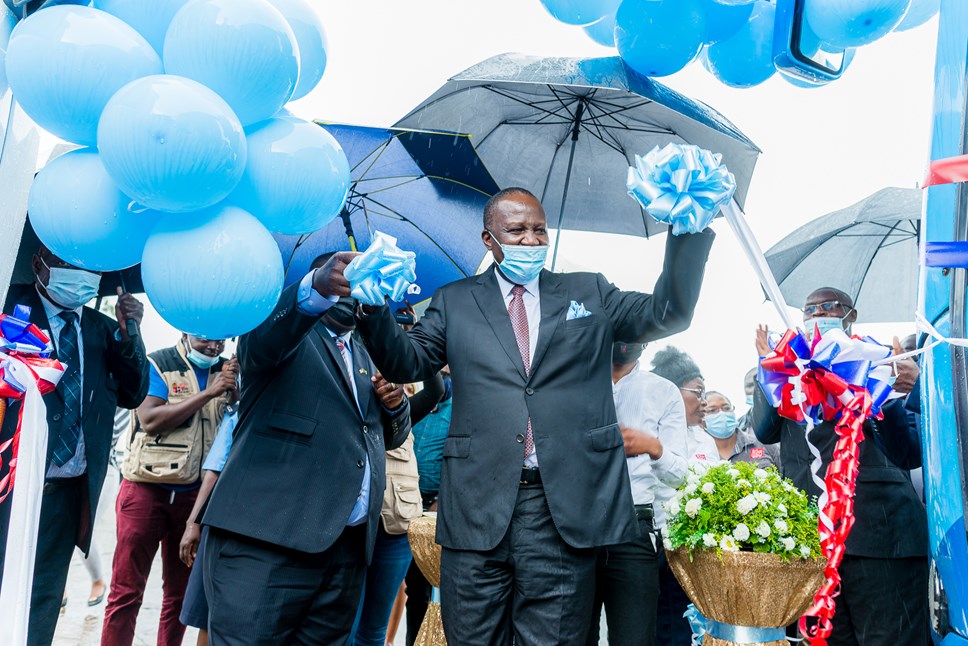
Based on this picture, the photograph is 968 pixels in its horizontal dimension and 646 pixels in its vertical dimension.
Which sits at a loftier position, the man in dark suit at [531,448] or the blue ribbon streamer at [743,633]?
the man in dark suit at [531,448]

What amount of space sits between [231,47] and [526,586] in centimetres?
202

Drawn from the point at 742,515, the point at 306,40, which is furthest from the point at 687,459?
the point at 306,40

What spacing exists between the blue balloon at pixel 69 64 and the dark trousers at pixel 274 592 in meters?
1.65

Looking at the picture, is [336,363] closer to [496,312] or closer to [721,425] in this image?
[496,312]

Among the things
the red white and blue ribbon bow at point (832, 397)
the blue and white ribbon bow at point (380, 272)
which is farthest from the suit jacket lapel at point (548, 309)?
the red white and blue ribbon bow at point (832, 397)

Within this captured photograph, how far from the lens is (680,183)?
2605 mm

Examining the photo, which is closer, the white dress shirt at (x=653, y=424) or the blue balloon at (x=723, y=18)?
the blue balloon at (x=723, y=18)

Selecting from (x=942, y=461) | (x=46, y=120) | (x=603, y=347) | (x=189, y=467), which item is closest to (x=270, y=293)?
(x=46, y=120)

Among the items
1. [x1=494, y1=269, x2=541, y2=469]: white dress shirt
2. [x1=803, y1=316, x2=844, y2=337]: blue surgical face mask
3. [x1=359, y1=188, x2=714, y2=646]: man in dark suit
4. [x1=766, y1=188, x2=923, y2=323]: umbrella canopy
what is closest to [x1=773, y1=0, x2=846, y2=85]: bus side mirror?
[x1=803, y1=316, x2=844, y2=337]: blue surgical face mask

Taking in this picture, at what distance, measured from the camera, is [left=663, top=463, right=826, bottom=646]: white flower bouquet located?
3.34 metres

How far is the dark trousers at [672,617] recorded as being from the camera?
17.4 ft

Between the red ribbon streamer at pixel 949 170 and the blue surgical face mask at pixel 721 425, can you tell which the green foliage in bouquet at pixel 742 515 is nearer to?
the red ribbon streamer at pixel 949 170

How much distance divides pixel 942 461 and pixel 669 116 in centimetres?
245

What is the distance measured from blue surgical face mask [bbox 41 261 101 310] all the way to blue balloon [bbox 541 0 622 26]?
259cm
